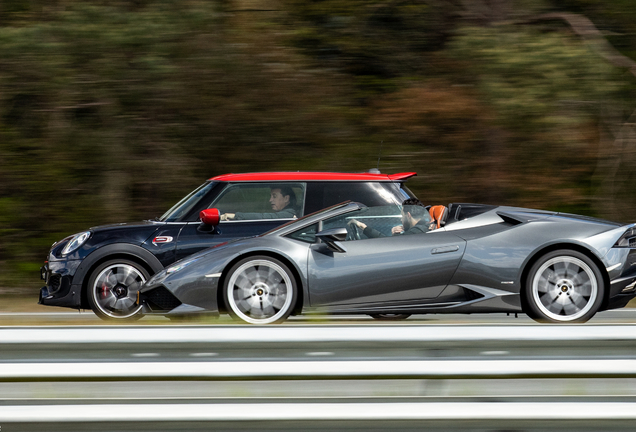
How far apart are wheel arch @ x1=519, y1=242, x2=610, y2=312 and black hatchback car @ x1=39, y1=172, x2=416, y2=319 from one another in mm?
1622

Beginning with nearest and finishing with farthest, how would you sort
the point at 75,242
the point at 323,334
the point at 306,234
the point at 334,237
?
1. the point at 323,334
2. the point at 334,237
3. the point at 306,234
4. the point at 75,242

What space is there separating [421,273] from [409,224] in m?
0.49

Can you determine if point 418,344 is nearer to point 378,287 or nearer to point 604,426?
point 604,426

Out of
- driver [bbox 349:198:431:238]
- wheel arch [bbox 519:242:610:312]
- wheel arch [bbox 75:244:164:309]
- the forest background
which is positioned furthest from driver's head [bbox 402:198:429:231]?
the forest background

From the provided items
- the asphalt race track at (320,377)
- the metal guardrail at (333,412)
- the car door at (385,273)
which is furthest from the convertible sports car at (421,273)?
the metal guardrail at (333,412)

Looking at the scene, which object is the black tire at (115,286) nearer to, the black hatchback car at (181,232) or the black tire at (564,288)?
the black hatchback car at (181,232)

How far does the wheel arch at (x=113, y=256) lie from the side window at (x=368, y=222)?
1958 millimetres

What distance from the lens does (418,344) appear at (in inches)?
118

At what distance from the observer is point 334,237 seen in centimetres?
601

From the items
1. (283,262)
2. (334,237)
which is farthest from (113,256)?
(334,237)

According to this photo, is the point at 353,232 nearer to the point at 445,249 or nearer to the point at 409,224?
the point at 409,224

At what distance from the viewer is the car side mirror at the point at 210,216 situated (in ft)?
23.7

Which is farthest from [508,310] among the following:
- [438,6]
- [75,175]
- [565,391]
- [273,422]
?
[438,6]

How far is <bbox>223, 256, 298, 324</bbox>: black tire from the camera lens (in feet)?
19.7
